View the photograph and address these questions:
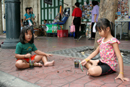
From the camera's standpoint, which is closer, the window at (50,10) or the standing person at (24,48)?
the standing person at (24,48)

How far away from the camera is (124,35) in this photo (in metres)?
10.3

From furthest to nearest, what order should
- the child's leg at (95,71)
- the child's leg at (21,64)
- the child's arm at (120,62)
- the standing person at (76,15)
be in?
the standing person at (76,15) < the child's leg at (21,64) < the child's leg at (95,71) < the child's arm at (120,62)

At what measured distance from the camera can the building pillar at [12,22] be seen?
6133 millimetres

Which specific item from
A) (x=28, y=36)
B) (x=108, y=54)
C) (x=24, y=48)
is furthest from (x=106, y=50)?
(x=24, y=48)

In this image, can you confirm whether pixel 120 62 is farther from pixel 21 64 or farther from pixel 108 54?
pixel 21 64

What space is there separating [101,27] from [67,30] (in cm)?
1002

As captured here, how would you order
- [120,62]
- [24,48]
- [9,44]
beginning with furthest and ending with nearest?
[9,44] → [24,48] → [120,62]

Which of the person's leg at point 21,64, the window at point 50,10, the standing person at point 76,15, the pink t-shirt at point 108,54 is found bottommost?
the person's leg at point 21,64

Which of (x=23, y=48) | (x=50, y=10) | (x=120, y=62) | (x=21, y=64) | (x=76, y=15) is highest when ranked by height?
(x=50, y=10)

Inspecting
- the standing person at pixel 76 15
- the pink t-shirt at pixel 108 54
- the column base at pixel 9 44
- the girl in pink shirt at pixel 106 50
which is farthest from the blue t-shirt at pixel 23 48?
the standing person at pixel 76 15

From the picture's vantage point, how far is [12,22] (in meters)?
6.18

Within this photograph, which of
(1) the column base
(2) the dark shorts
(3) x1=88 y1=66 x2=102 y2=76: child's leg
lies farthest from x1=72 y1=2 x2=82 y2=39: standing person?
(3) x1=88 y1=66 x2=102 y2=76: child's leg

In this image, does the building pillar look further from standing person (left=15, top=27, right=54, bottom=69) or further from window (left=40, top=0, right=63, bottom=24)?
window (left=40, top=0, right=63, bottom=24)

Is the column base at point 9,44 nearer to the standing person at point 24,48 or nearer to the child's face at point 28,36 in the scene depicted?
the standing person at point 24,48
